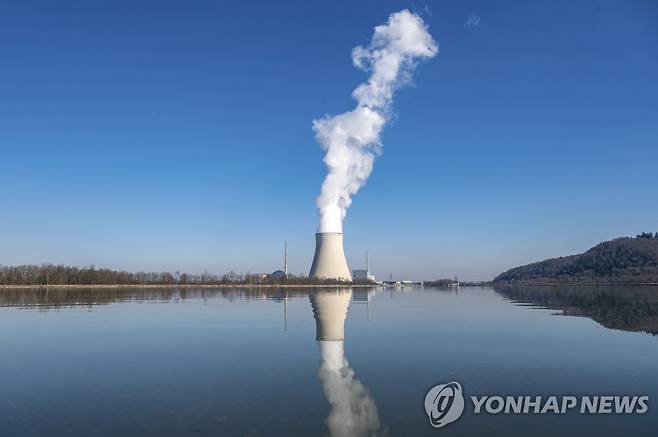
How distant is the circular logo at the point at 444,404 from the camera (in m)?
5.70

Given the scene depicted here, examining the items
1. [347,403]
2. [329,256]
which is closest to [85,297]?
[329,256]

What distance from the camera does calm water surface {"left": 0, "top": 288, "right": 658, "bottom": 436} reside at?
5.41 m

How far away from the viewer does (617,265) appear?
105438 mm

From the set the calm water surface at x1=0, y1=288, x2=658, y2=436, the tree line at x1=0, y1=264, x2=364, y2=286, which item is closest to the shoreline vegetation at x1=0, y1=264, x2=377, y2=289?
the tree line at x1=0, y1=264, x2=364, y2=286

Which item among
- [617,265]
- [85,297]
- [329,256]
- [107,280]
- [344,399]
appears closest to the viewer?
[344,399]

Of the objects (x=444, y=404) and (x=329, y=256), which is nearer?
(x=444, y=404)

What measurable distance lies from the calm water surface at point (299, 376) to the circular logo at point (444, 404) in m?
0.14

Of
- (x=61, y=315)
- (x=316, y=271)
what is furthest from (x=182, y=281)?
(x=61, y=315)

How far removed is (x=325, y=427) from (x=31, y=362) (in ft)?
22.0

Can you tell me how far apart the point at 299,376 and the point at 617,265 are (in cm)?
11760

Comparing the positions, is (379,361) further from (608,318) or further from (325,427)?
(608,318)

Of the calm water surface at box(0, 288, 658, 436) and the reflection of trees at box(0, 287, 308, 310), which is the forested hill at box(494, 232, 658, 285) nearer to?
the reflection of trees at box(0, 287, 308, 310)

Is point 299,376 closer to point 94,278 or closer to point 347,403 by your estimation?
point 347,403

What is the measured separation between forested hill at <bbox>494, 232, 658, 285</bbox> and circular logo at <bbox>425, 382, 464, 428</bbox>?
9018cm
